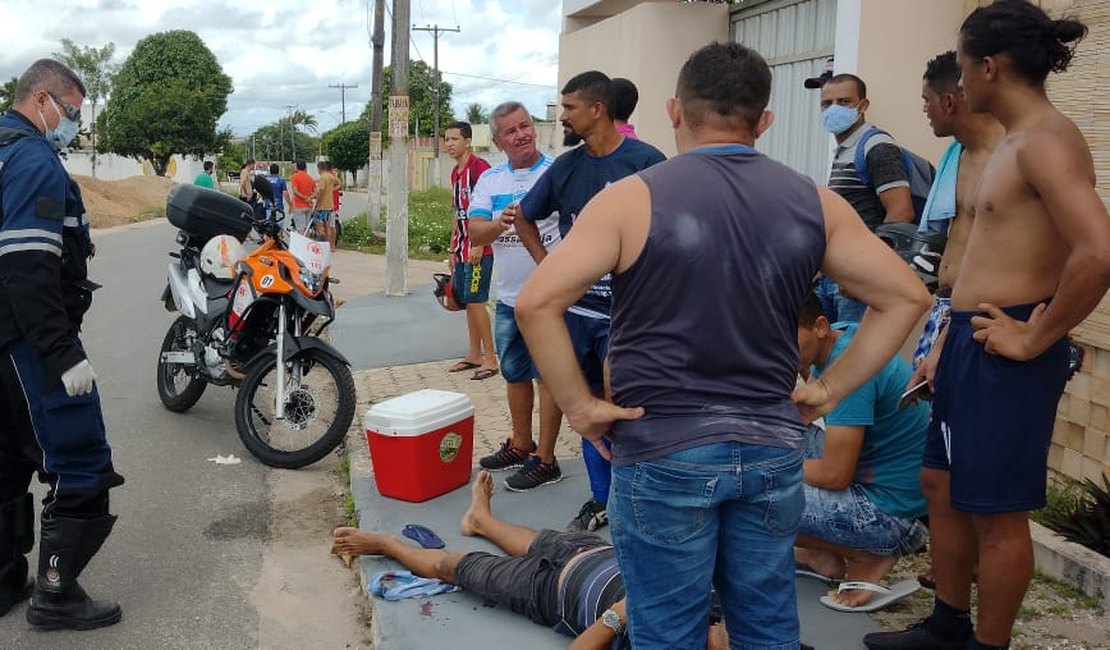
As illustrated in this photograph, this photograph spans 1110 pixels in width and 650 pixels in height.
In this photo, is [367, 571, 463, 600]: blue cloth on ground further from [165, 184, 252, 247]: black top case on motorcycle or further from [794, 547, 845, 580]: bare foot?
[165, 184, 252, 247]: black top case on motorcycle

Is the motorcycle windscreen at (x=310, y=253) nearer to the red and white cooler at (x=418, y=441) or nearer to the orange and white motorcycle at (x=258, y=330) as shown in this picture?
the orange and white motorcycle at (x=258, y=330)

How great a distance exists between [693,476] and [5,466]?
296 cm

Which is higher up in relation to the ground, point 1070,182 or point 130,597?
point 1070,182

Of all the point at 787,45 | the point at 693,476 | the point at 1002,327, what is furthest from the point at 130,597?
the point at 787,45

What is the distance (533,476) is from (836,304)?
1.69m

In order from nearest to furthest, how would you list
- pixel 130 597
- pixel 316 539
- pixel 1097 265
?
pixel 1097 265
pixel 130 597
pixel 316 539

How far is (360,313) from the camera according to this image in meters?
11.0

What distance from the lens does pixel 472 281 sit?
768 cm

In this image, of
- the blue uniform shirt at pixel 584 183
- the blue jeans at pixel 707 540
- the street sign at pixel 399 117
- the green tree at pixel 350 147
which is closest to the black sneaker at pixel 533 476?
the blue uniform shirt at pixel 584 183

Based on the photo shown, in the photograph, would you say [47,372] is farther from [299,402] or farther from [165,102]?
[165,102]

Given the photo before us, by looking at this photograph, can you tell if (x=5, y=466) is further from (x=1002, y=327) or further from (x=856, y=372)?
(x=1002, y=327)

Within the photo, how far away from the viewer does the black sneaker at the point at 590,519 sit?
14.6 feet

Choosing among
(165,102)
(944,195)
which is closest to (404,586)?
(944,195)

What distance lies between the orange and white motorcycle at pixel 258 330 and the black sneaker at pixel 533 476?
1105 mm
